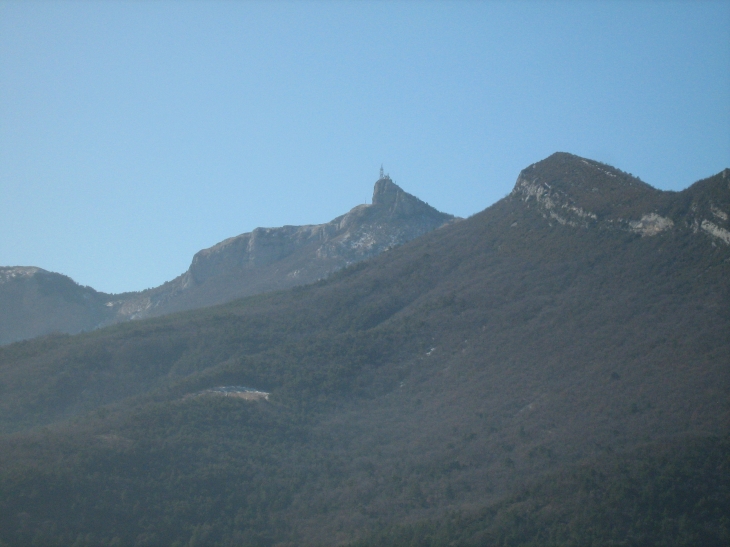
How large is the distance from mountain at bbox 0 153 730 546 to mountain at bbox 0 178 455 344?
2803 cm

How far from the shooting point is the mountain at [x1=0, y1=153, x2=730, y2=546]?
95.7 feet

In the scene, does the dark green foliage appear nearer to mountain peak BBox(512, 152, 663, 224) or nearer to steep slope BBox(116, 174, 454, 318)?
mountain peak BBox(512, 152, 663, 224)

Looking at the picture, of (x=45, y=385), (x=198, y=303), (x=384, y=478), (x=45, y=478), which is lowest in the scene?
(x=384, y=478)

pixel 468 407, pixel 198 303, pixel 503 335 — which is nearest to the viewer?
pixel 468 407

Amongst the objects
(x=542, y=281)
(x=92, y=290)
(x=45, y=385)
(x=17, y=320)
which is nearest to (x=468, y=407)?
(x=542, y=281)

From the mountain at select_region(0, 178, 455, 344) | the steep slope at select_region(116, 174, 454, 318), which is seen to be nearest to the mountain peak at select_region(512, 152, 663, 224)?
the steep slope at select_region(116, 174, 454, 318)

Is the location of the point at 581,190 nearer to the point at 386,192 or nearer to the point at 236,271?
the point at 386,192

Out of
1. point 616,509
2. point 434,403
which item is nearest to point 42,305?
point 434,403

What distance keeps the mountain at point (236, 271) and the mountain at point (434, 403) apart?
28029mm

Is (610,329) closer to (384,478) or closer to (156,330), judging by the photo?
(384,478)

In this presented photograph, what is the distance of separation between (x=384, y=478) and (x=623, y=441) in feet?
38.1

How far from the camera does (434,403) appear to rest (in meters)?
43.8

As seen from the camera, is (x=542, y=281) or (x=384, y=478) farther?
(x=542, y=281)

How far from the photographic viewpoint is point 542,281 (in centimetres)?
5391
